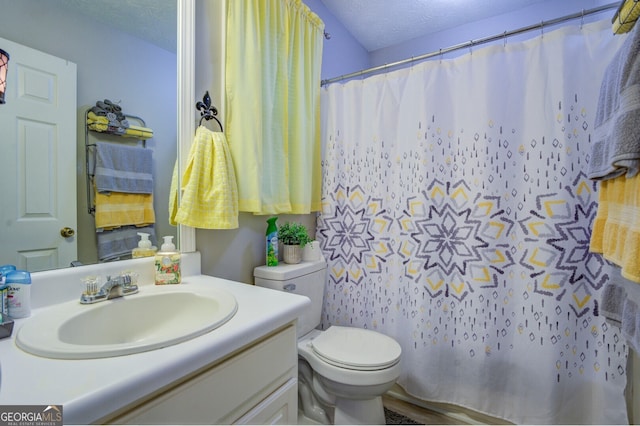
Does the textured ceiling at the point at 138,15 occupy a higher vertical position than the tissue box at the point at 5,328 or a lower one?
higher

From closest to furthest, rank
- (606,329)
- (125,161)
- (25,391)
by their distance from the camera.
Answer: (25,391) → (125,161) → (606,329)

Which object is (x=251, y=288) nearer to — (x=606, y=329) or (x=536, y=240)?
(x=536, y=240)

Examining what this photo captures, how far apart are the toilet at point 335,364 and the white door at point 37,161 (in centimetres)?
80

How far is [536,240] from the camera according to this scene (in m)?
1.31

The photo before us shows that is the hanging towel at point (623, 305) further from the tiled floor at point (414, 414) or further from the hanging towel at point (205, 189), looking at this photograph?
the hanging towel at point (205, 189)

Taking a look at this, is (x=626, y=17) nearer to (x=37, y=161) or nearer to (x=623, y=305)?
(x=623, y=305)

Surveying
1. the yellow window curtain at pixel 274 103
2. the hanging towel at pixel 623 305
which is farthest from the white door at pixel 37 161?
the hanging towel at pixel 623 305

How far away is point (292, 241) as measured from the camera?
1613 millimetres

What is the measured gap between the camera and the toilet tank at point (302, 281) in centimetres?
143

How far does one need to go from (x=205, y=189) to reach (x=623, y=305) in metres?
1.53

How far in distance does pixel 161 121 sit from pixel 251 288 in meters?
0.74

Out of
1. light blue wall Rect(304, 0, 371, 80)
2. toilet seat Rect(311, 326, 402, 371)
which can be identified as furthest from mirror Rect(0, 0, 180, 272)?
light blue wall Rect(304, 0, 371, 80)

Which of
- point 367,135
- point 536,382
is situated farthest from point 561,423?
point 367,135

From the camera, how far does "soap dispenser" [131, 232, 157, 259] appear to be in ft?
3.55
